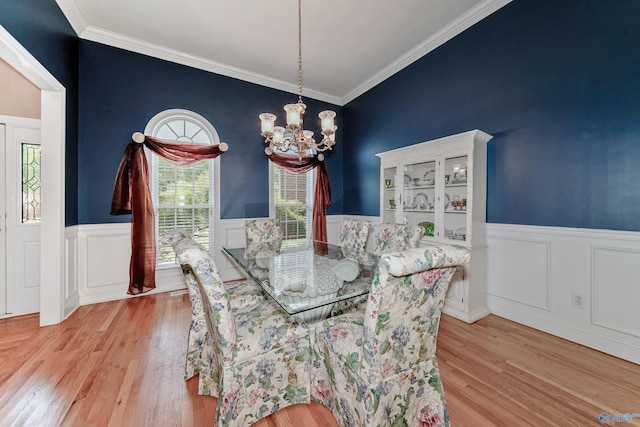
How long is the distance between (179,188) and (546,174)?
13.6 feet

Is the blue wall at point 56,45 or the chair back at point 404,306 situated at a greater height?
the blue wall at point 56,45

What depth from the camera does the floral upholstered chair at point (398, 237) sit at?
2.33m

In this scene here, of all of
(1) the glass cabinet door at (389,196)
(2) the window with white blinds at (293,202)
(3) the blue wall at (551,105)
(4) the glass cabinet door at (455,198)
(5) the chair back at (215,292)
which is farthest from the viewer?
(2) the window with white blinds at (293,202)

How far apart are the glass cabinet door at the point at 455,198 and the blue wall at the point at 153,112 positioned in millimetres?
2562

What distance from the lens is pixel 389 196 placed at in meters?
3.70

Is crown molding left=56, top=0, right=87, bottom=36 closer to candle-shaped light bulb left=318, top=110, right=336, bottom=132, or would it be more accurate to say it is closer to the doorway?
the doorway

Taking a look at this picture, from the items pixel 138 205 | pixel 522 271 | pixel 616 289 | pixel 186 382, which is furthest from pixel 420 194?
pixel 138 205

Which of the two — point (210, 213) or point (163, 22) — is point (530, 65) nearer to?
point (163, 22)

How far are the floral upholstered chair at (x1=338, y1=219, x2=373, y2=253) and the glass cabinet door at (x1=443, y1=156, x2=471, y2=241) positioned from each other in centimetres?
86

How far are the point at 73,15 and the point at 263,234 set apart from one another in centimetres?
298

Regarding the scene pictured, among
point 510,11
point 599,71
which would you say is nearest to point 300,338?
point 599,71

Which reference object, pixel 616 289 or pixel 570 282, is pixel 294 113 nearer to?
pixel 570 282

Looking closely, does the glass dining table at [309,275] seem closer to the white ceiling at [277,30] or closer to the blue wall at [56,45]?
the blue wall at [56,45]

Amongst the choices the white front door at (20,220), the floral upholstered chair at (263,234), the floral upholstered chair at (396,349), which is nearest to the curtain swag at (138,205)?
the white front door at (20,220)
